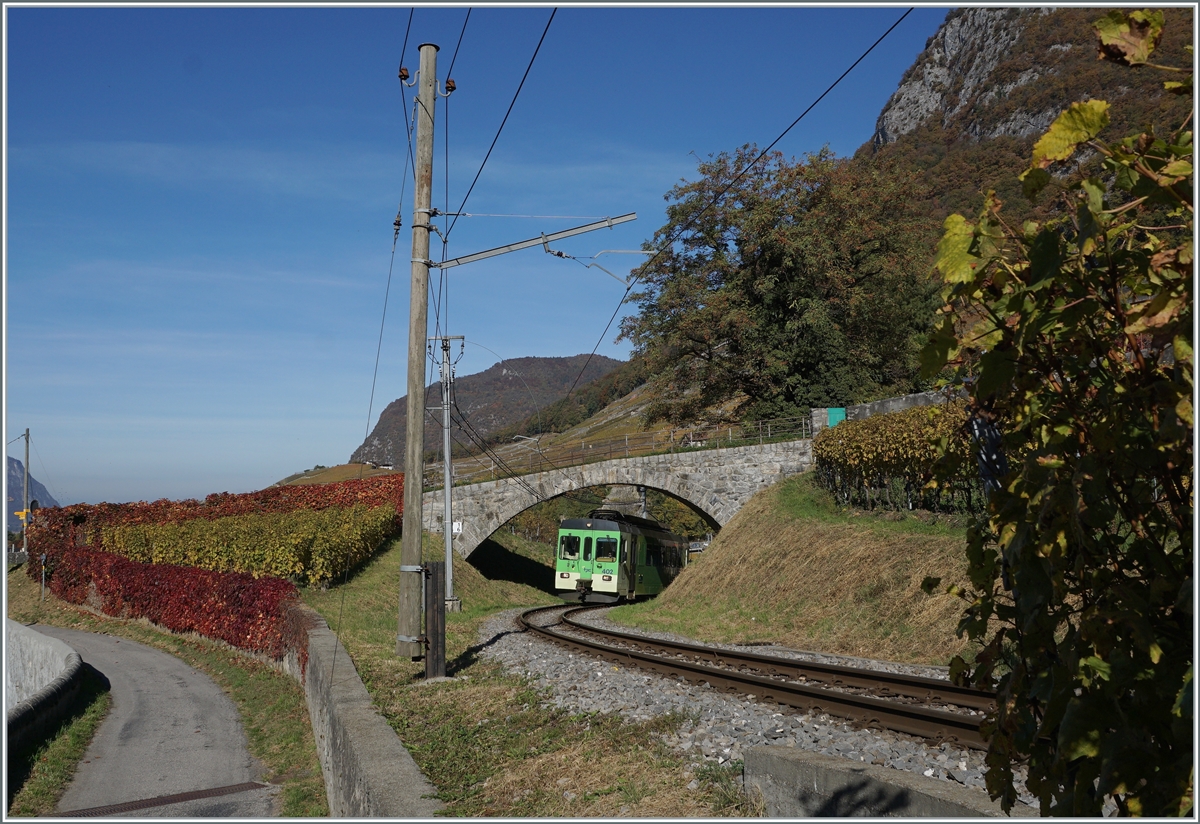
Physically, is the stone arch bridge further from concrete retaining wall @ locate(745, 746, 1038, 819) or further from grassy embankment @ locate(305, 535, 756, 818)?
concrete retaining wall @ locate(745, 746, 1038, 819)

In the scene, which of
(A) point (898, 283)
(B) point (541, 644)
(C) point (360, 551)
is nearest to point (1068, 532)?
(B) point (541, 644)

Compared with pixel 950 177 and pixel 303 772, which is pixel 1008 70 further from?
pixel 303 772

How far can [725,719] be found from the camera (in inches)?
314

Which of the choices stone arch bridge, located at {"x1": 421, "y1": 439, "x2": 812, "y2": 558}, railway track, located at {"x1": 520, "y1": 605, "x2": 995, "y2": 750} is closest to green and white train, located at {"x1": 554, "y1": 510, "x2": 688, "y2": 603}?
stone arch bridge, located at {"x1": 421, "y1": 439, "x2": 812, "y2": 558}

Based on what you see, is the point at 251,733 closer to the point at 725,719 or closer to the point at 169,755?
the point at 169,755

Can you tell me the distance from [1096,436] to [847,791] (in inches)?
123

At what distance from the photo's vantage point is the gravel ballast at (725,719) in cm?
A: 652

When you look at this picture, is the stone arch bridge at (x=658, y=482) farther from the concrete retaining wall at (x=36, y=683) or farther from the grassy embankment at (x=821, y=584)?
the concrete retaining wall at (x=36, y=683)

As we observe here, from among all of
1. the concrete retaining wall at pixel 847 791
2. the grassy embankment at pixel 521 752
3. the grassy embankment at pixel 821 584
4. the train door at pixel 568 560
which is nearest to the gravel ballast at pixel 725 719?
the grassy embankment at pixel 521 752

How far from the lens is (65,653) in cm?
1627


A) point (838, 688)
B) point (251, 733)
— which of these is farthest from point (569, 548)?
point (838, 688)

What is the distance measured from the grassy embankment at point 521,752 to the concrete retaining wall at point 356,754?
0.32 metres

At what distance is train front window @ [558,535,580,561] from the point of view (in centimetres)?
3038

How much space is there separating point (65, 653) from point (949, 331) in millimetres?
18093
